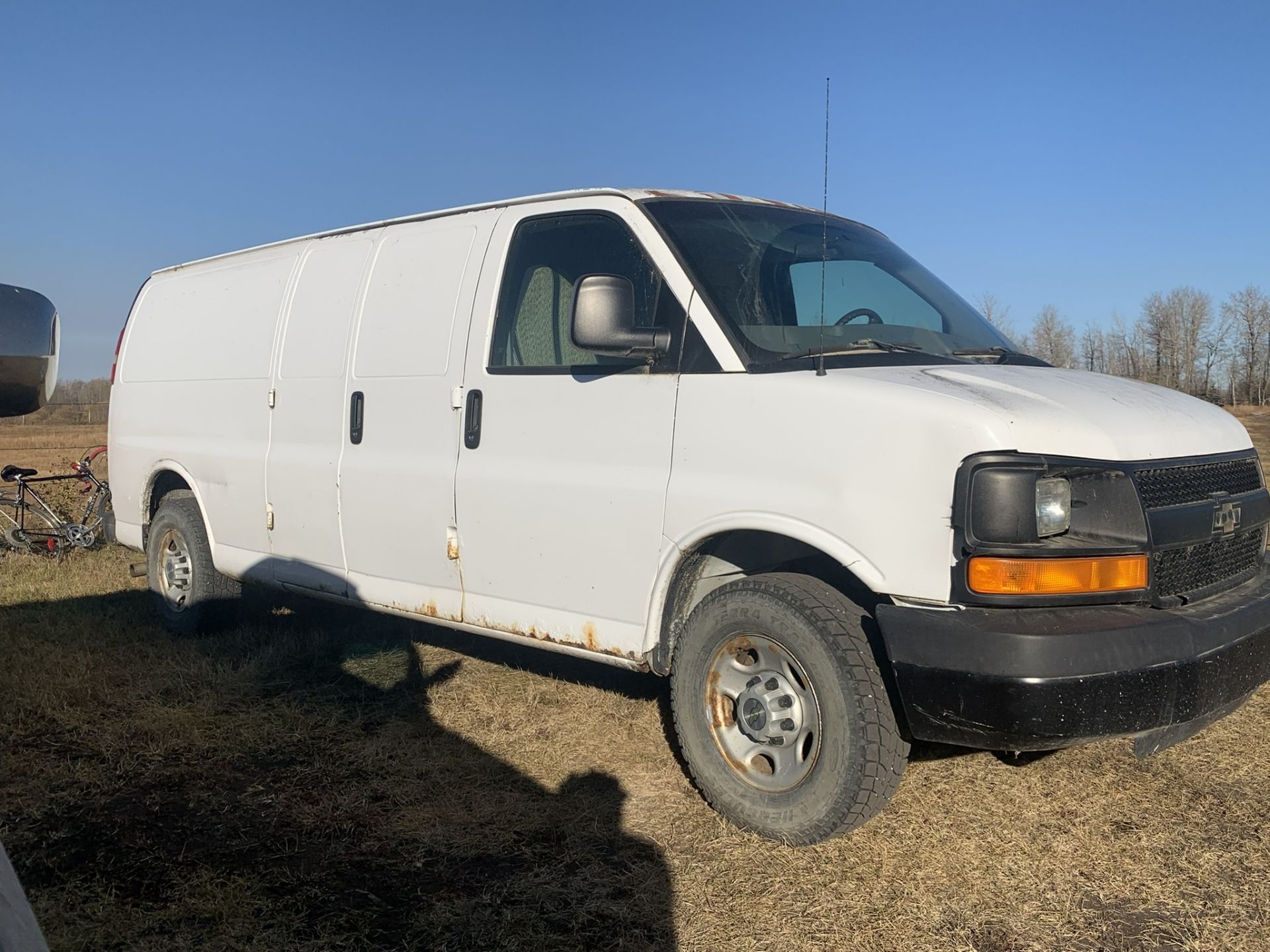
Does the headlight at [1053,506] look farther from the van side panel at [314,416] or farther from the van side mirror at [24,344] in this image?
the van side panel at [314,416]

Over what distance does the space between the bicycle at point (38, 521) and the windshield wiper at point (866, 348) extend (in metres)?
8.29

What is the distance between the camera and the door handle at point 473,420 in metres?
4.45

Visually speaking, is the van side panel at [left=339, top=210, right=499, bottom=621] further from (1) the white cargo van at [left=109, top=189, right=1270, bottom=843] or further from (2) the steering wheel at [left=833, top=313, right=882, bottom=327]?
(2) the steering wheel at [left=833, top=313, right=882, bottom=327]

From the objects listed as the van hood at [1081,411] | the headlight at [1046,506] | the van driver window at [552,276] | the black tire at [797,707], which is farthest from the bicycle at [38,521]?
the headlight at [1046,506]

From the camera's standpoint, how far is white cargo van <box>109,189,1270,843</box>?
9.89 ft

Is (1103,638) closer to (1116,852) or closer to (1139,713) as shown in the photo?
(1139,713)

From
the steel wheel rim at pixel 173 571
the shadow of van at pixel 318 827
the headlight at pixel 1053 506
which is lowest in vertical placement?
the shadow of van at pixel 318 827

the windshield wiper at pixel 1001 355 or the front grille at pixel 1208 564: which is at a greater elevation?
the windshield wiper at pixel 1001 355

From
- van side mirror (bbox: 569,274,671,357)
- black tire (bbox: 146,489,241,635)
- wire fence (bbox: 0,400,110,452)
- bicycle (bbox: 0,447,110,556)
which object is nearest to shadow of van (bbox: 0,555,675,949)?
black tire (bbox: 146,489,241,635)

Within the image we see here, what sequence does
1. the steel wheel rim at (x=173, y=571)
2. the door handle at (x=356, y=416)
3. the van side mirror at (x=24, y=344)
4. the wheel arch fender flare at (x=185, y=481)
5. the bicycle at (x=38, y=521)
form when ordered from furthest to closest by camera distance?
1. the bicycle at (x=38, y=521)
2. the steel wheel rim at (x=173, y=571)
3. the wheel arch fender flare at (x=185, y=481)
4. the door handle at (x=356, y=416)
5. the van side mirror at (x=24, y=344)

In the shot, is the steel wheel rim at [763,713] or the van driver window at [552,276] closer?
the steel wheel rim at [763,713]

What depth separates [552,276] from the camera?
4.45m

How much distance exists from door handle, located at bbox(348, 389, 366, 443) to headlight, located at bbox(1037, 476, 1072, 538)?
126 inches

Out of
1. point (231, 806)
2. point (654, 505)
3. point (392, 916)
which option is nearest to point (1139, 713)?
point (654, 505)
